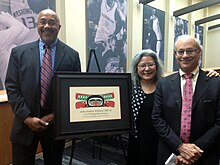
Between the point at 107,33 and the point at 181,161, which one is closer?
the point at 181,161

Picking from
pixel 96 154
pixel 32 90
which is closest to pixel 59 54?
pixel 32 90

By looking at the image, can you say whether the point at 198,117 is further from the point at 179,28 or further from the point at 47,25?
the point at 179,28

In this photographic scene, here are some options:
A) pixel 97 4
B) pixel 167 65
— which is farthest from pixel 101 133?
pixel 167 65

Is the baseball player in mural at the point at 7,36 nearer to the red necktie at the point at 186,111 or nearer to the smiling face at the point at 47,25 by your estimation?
the smiling face at the point at 47,25

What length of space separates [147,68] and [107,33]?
2712 millimetres

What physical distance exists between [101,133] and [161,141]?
18.6 inches

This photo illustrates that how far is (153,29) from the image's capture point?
6031 millimetres

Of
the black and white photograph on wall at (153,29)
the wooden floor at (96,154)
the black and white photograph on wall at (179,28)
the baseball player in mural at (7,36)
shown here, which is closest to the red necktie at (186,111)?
the wooden floor at (96,154)

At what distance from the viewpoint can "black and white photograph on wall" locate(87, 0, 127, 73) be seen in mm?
4137

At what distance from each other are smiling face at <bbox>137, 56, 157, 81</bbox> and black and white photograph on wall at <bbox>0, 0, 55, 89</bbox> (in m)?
1.95

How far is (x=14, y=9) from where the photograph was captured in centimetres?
302

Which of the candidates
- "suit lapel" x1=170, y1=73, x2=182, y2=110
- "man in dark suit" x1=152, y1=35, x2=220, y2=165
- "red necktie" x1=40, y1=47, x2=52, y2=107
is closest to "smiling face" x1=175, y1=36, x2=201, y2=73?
"man in dark suit" x1=152, y1=35, x2=220, y2=165

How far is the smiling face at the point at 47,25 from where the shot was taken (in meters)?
1.71

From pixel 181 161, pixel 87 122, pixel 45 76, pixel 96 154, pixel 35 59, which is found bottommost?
pixel 96 154
